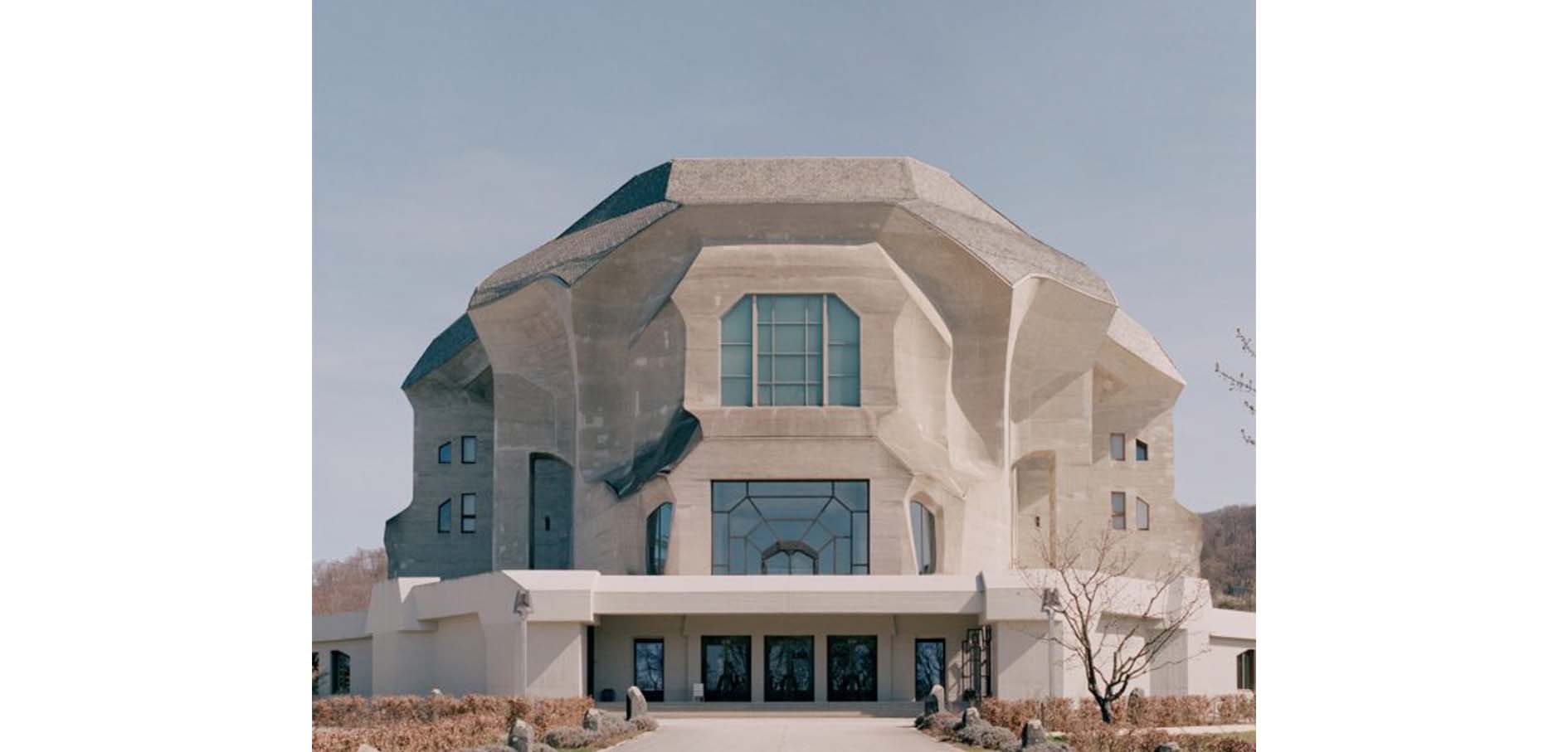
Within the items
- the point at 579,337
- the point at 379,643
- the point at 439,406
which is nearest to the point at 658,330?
the point at 579,337

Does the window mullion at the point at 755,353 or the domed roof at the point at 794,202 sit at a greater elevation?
the domed roof at the point at 794,202

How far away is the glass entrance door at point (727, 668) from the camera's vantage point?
4753cm

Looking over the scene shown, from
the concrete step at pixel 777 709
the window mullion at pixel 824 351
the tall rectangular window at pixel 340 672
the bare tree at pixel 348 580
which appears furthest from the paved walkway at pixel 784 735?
the bare tree at pixel 348 580

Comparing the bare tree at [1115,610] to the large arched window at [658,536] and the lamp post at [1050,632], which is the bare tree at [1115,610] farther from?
the large arched window at [658,536]

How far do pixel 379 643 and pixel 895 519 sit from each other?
16.0 m

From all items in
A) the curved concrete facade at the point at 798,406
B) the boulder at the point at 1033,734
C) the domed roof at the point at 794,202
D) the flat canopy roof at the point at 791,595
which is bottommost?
the boulder at the point at 1033,734

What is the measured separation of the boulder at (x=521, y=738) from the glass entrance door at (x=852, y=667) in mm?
19115

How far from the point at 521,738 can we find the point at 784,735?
269 inches

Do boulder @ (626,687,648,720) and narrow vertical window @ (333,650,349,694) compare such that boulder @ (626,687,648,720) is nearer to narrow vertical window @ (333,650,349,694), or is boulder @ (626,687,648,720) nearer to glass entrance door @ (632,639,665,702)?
glass entrance door @ (632,639,665,702)

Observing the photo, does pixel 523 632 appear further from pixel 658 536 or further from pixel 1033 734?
pixel 1033 734

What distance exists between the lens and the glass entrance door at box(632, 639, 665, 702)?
47438mm

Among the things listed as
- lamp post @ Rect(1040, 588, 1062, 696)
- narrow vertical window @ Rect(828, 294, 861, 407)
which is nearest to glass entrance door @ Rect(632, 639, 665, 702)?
narrow vertical window @ Rect(828, 294, 861, 407)

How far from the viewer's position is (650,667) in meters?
47.7

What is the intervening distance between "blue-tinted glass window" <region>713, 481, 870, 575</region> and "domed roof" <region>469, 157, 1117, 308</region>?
28.2 feet
